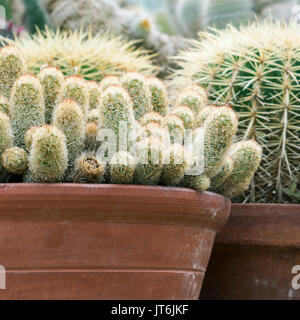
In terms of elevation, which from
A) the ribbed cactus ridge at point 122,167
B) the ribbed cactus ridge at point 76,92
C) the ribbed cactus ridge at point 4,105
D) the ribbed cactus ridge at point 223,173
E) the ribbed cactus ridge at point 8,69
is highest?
the ribbed cactus ridge at point 8,69

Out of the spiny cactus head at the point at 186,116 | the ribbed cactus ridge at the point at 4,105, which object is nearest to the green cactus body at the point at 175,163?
the spiny cactus head at the point at 186,116

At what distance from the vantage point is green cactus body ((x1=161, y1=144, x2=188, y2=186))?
0.79 meters

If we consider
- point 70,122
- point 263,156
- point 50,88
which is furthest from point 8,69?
point 263,156

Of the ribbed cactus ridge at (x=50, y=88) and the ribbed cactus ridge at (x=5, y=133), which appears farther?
the ribbed cactus ridge at (x=50, y=88)

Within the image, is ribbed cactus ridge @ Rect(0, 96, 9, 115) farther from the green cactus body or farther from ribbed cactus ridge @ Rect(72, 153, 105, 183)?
the green cactus body

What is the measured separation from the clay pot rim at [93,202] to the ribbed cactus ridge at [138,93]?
17 cm

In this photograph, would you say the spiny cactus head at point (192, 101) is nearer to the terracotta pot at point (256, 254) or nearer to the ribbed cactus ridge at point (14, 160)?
the terracotta pot at point (256, 254)

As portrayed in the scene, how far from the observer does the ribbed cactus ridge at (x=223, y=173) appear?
87 centimetres

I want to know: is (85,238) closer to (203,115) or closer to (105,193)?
(105,193)

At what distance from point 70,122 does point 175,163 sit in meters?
0.16

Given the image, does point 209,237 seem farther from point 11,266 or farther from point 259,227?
point 11,266

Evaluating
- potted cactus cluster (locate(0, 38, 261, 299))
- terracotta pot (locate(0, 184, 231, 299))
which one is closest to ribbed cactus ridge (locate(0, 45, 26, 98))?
potted cactus cluster (locate(0, 38, 261, 299))

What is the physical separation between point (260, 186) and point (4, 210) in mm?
620
